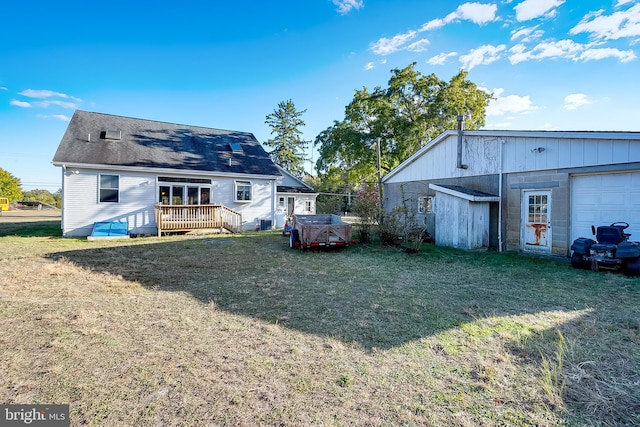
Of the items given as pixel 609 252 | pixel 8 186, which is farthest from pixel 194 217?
pixel 8 186

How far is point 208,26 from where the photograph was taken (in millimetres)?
12742

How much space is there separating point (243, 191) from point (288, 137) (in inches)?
1043

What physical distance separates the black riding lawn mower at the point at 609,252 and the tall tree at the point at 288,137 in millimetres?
35561

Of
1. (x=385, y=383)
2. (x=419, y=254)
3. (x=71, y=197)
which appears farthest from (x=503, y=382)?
(x=71, y=197)

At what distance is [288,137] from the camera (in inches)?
1626

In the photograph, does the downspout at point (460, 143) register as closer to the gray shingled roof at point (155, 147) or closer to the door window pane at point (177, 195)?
the gray shingled roof at point (155, 147)

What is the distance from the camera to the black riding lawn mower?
658 centimetres

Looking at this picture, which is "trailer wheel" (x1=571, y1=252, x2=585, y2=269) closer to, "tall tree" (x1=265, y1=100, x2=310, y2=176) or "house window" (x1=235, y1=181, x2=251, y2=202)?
"house window" (x1=235, y1=181, x2=251, y2=202)

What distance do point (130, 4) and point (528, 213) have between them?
15960 millimetres

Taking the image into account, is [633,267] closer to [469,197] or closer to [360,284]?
[469,197]

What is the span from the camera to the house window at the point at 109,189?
13.3 m

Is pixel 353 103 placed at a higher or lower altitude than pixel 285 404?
higher

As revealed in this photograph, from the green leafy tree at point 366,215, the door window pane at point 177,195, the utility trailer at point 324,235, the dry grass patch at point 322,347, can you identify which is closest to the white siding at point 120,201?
the door window pane at point 177,195

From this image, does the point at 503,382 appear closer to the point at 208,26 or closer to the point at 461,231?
the point at 461,231
